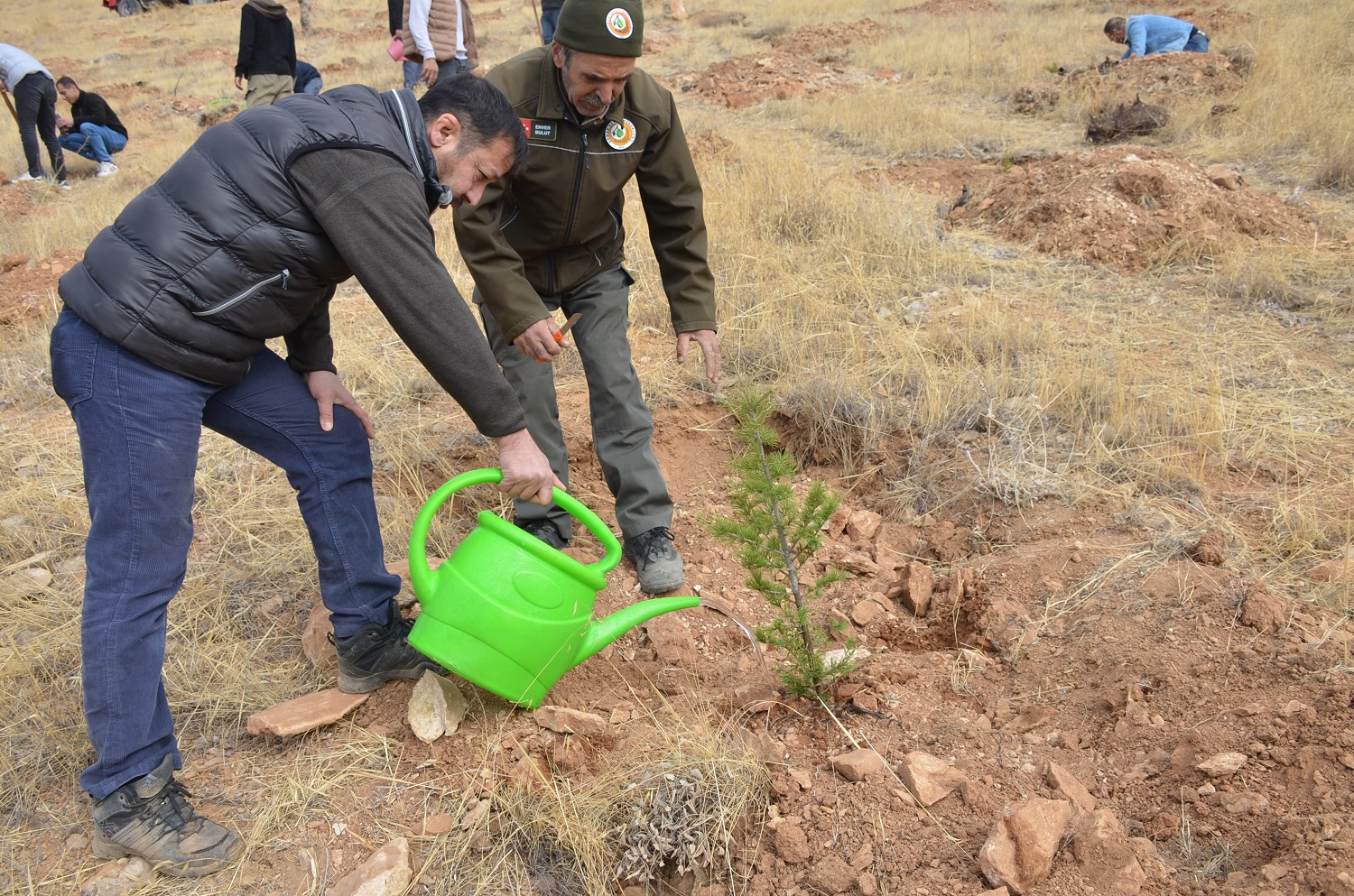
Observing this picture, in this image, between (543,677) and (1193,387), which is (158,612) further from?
(1193,387)

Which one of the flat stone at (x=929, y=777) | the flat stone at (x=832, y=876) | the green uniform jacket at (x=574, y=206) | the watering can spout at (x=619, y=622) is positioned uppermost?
the green uniform jacket at (x=574, y=206)

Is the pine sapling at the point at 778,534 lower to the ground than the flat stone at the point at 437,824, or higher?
higher

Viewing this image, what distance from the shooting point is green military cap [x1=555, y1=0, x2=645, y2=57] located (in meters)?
2.29

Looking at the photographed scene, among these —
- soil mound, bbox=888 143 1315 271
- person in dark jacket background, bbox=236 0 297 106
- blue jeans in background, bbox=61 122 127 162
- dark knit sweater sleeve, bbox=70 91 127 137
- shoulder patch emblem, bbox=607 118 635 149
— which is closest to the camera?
shoulder patch emblem, bbox=607 118 635 149

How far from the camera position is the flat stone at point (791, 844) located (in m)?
1.76

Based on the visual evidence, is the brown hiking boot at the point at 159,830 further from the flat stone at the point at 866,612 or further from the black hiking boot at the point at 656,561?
the flat stone at the point at 866,612

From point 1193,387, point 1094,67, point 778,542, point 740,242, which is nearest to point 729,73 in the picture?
point 1094,67

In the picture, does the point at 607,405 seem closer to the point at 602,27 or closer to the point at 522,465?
the point at 522,465

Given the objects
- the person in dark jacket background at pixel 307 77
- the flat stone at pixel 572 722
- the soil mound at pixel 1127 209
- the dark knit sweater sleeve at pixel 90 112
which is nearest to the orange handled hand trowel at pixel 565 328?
the flat stone at pixel 572 722

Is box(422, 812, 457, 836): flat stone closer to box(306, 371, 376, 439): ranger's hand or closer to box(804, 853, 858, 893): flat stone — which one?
box(804, 853, 858, 893): flat stone

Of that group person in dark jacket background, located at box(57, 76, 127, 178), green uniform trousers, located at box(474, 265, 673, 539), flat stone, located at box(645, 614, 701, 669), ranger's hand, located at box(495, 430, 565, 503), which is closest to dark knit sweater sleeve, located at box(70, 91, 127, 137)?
person in dark jacket background, located at box(57, 76, 127, 178)

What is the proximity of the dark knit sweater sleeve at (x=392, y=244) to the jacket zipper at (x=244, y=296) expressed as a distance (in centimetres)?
15

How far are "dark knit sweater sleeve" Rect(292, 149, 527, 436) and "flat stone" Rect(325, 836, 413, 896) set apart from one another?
3.24ft

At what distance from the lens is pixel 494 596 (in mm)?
1879
